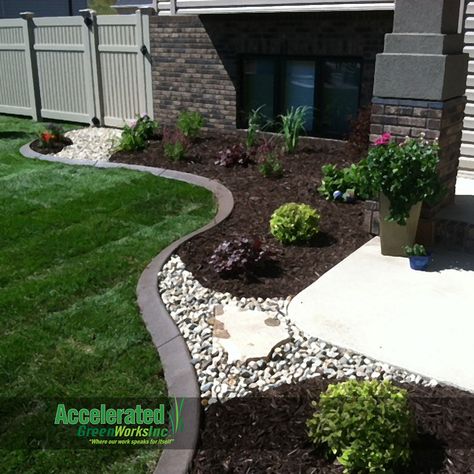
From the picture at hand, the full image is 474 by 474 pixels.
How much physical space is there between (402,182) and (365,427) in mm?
2751

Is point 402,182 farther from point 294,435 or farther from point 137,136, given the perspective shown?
point 137,136

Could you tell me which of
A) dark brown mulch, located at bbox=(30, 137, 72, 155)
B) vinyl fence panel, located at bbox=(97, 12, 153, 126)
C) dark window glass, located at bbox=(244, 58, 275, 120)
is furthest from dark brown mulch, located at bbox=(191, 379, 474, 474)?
vinyl fence panel, located at bbox=(97, 12, 153, 126)

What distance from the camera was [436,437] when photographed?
122 inches

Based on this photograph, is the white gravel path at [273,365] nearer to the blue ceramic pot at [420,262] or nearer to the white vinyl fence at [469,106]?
the blue ceramic pot at [420,262]

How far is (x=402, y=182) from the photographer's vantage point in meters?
5.11

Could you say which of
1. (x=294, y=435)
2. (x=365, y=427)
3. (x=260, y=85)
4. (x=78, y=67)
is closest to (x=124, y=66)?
(x=78, y=67)

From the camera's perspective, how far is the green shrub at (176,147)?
28.2ft

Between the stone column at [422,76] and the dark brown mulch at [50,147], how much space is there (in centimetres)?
599

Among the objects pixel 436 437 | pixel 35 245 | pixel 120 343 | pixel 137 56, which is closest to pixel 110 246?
pixel 35 245

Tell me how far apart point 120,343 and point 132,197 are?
340 centimetres

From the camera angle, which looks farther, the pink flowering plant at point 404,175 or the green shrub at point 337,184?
the green shrub at point 337,184

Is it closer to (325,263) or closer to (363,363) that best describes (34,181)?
(325,263)

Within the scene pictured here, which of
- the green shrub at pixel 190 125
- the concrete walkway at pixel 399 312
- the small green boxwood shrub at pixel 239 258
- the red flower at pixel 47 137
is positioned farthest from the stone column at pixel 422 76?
the red flower at pixel 47 137

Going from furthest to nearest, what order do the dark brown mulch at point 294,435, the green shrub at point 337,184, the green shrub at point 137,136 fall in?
the green shrub at point 137,136
the green shrub at point 337,184
the dark brown mulch at point 294,435
